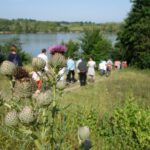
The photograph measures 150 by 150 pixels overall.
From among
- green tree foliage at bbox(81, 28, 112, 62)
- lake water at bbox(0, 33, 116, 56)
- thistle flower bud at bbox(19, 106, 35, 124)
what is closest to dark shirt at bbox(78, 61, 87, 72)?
thistle flower bud at bbox(19, 106, 35, 124)

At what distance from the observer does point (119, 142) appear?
786cm

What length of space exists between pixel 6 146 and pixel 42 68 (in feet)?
10.1

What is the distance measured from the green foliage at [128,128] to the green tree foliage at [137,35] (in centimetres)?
2951

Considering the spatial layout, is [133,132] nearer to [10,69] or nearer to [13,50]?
[13,50]

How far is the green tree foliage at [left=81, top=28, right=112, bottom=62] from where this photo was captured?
54.5 m

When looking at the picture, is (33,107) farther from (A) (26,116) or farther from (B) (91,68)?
(B) (91,68)

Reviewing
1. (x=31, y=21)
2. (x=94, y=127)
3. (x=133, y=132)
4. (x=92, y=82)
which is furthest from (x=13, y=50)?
(x=31, y=21)

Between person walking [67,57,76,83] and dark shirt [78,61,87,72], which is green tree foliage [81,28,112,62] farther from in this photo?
dark shirt [78,61,87,72]

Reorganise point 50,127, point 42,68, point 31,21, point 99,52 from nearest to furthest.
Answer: point 50,127, point 42,68, point 99,52, point 31,21

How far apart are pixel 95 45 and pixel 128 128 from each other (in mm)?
47270

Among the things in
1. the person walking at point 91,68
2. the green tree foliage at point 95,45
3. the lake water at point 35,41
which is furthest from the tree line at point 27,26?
the person walking at point 91,68

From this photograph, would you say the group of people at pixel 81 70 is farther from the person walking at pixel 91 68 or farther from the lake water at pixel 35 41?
the lake water at pixel 35 41

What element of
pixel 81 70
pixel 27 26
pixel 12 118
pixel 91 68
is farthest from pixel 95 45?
pixel 27 26

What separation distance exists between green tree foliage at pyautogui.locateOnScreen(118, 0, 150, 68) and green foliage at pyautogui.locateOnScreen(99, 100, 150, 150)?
1162 inches
